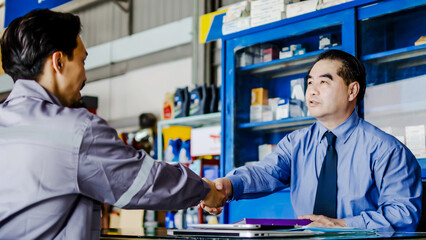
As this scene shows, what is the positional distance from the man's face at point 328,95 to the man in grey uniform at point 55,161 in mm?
1203

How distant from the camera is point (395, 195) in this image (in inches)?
80.0

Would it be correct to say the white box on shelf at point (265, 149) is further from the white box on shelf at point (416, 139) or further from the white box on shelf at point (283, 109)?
the white box on shelf at point (416, 139)

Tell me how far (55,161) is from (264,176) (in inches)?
52.5

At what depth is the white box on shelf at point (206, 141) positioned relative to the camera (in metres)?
4.78

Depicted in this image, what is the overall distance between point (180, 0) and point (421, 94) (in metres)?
4.28

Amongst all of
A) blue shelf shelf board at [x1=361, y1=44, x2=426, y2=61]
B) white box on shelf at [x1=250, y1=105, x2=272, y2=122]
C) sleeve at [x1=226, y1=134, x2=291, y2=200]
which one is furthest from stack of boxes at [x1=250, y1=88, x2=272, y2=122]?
sleeve at [x1=226, y1=134, x2=291, y2=200]

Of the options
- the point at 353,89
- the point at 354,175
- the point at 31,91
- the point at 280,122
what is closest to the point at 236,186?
the point at 354,175

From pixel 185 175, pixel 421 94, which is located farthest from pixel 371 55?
pixel 185 175

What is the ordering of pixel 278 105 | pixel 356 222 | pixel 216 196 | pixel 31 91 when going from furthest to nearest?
pixel 278 105
pixel 356 222
pixel 216 196
pixel 31 91

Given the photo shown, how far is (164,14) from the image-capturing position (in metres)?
7.18

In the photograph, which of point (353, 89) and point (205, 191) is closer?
point (205, 191)

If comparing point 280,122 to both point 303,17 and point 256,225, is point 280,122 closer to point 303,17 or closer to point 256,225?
point 303,17

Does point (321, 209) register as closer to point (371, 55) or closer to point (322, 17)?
point (371, 55)

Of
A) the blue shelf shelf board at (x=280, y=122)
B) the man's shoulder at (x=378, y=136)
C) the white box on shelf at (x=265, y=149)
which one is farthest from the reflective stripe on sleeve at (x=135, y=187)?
the white box on shelf at (x=265, y=149)
